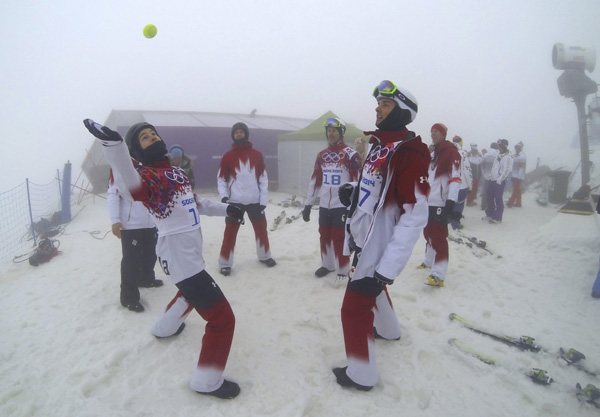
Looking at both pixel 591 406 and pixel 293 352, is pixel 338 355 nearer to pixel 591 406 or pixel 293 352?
pixel 293 352

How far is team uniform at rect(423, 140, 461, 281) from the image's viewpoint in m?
4.58

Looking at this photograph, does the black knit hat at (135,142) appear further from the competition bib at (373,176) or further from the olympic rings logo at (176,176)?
the competition bib at (373,176)

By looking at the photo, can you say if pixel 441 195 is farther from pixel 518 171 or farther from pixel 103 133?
pixel 518 171

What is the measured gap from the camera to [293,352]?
322cm

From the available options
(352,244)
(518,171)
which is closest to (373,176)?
(352,244)

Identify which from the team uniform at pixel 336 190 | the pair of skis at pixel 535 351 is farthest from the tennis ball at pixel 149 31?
the pair of skis at pixel 535 351

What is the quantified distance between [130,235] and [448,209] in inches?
172

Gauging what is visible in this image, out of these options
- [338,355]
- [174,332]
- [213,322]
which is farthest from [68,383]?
[338,355]

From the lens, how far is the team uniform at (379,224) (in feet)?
7.56

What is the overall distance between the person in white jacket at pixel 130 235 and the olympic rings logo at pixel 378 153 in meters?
2.95

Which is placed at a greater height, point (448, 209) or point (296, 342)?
point (448, 209)

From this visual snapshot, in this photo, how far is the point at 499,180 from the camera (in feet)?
28.8

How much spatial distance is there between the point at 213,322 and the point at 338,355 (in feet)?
4.39

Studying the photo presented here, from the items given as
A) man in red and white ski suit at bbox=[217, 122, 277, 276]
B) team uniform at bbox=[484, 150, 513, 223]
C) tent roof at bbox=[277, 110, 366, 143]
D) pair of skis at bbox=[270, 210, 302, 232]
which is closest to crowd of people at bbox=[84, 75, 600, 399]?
man in red and white ski suit at bbox=[217, 122, 277, 276]
